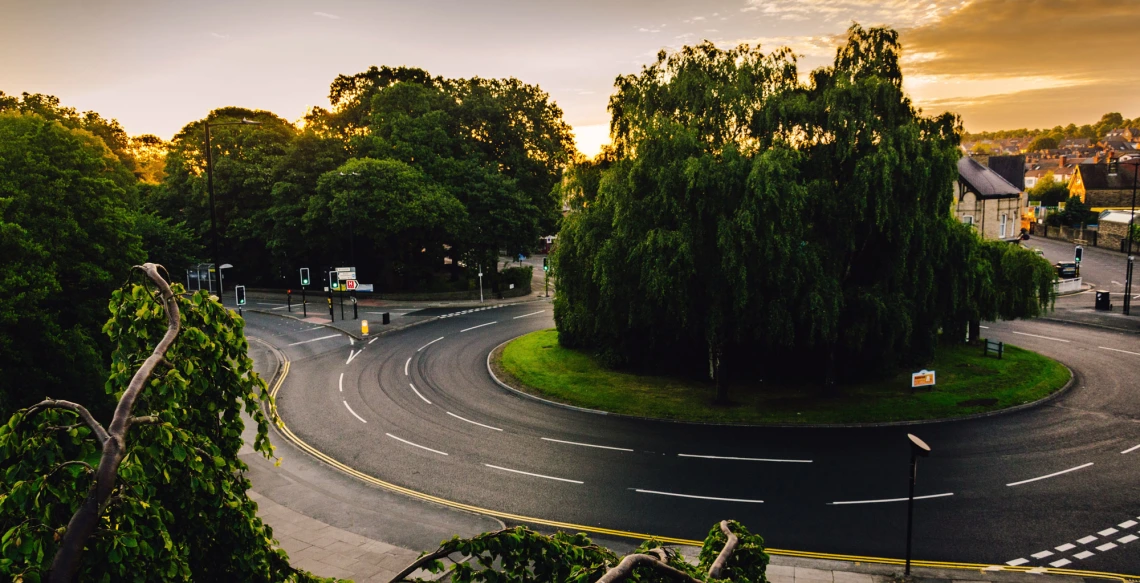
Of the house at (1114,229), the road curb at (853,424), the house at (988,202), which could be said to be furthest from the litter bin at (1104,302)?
the house at (1114,229)

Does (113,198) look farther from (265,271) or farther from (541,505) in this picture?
(265,271)

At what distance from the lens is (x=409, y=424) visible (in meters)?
24.5

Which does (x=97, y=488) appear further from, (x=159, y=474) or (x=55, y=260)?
(x=55, y=260)

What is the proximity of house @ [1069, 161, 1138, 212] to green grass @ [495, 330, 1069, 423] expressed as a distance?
85.9 m

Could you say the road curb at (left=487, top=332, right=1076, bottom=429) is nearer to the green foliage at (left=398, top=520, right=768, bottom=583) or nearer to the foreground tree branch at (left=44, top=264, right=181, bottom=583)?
the green foliage at (left=398, top=520, right=768, bottom=583)

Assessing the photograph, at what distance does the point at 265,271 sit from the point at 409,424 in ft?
146

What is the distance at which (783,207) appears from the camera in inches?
843

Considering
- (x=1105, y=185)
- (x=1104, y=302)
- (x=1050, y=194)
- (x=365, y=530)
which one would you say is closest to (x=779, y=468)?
(x=365, y=530)

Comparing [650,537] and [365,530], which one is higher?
[650,537]

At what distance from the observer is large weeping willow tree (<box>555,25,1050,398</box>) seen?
71.6 ft

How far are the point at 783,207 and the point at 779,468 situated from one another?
7.97 meters

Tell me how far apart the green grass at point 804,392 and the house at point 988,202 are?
93.7 ft

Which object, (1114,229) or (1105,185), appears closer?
(1114,229)

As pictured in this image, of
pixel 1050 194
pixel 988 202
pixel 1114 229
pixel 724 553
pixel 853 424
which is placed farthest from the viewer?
pixel 1050 194
